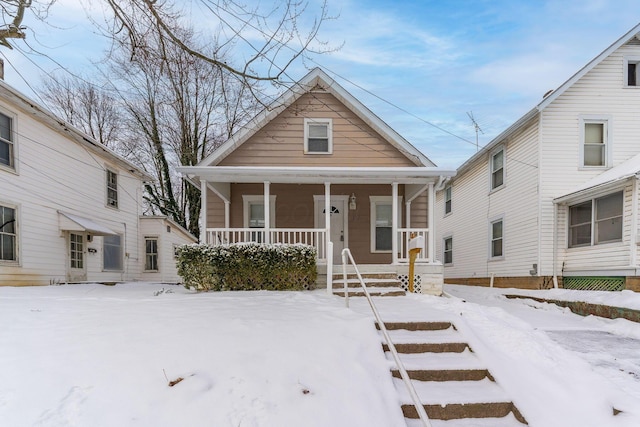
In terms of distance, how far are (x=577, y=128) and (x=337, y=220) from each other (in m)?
7.49

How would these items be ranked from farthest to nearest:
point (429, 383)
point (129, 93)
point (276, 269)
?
point (129, 93) < point (276, 269) < point (429, 383)

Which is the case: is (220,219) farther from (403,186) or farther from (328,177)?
(403,186)

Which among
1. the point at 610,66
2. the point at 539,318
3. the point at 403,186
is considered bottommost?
the point at 539,318

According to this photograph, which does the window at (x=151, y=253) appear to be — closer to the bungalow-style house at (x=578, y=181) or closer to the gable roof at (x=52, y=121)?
the gable roof at (x=52, y=121)

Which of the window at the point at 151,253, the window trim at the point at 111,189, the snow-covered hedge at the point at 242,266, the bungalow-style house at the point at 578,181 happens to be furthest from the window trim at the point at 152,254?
the bungalow-style house at the point at 578,181

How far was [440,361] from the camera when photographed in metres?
3.88

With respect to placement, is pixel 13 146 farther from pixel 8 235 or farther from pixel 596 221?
pixel 596 221

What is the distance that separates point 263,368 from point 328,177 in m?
5.87

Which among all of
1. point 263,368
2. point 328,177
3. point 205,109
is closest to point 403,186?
point 328,177

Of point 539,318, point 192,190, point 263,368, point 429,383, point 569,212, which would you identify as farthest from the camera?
point 192,190

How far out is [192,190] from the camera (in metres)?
18.9

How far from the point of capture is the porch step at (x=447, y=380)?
317 cm

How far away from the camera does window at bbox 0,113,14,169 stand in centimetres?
836

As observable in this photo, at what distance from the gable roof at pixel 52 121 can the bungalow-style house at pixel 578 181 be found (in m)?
13.4
